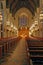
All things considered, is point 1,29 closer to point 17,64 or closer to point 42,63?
point 42,63

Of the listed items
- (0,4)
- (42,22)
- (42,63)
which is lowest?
(42,63)

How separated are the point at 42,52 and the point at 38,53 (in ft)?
0.91

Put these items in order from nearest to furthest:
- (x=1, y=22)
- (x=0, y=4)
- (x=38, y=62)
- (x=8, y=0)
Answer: (x=38, y=62) → (x=1, y=22) → (x=0, y=4) → (x=8, y=0)

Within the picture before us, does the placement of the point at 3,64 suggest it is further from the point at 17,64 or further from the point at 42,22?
the point at 42,22

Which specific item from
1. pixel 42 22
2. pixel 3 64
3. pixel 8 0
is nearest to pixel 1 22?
pixel 42 22

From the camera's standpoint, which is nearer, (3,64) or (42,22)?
(3,64)

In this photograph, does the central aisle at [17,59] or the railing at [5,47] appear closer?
the central aisle at [17,59]

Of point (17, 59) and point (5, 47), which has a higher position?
point (5, 47)

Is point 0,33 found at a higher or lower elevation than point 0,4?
lower

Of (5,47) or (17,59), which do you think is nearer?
(17,59)

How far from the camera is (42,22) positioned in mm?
30984

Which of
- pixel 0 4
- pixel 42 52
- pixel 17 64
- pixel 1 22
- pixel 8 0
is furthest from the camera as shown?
pixel 8 0

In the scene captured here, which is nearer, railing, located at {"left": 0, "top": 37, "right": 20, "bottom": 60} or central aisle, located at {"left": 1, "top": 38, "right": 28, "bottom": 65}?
central aisle, located at {"left": 1, "top": 38, "right": 28, "bottom": 65}

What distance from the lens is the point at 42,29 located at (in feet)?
108
